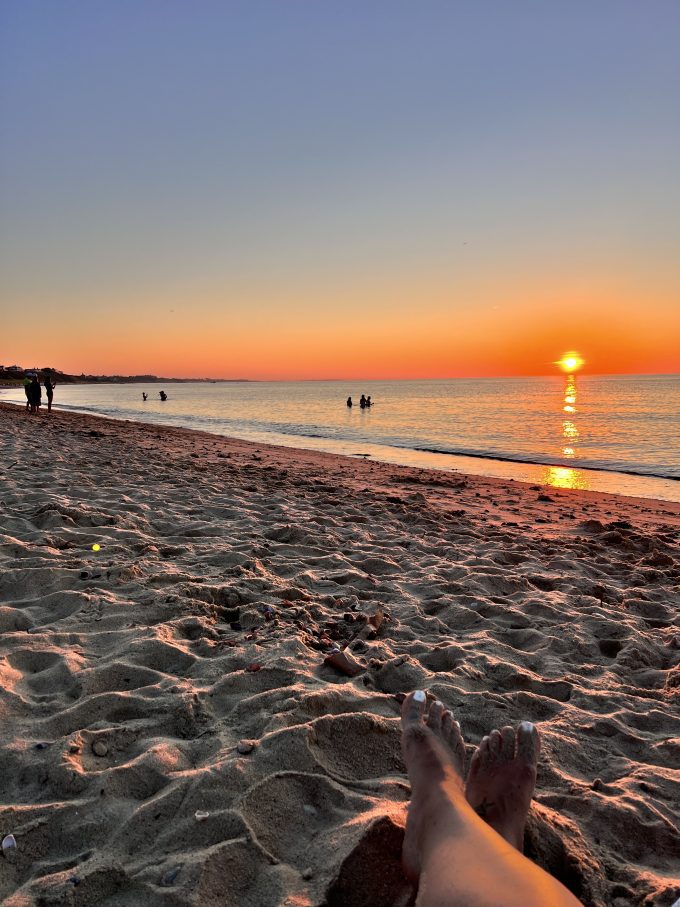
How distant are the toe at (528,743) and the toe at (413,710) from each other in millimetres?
342

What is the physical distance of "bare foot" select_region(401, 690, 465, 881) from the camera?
1.52 meters

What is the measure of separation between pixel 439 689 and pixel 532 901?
4.24 ft

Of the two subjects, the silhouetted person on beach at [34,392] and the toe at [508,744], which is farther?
the silhouetted person on beach at [34,392]

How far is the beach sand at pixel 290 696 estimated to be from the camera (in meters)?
1.53

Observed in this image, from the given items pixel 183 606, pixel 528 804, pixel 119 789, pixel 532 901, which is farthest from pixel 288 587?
pixel 532 901

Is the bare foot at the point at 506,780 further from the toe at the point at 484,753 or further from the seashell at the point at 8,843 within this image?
the seashell at the point at 8,843

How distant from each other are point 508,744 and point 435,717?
0.86 feet

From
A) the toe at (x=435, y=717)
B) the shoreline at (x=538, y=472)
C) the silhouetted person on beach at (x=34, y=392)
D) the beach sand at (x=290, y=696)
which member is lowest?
the shoreline at (x=538, y=472)

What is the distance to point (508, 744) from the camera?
76.0 inches

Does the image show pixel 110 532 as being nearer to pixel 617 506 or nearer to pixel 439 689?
pixel 439 689

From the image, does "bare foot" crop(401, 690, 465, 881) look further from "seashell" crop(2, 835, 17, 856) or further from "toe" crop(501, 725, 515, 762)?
"seashell" crop(2, 835, 17, 856)

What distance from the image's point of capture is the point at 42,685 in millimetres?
2338

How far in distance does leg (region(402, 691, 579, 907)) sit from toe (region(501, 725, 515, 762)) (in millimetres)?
79

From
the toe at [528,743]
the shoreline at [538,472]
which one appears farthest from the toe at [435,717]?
the shoreline at [538,472]
